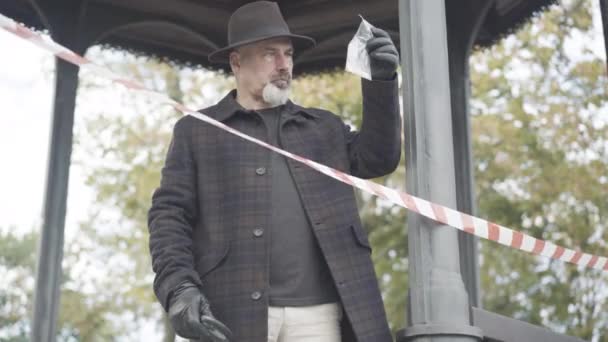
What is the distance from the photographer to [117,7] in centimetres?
646

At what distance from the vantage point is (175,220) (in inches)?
153

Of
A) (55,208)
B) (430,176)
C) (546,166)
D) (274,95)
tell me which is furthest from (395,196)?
(546,166)

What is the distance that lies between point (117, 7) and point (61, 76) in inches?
23.8

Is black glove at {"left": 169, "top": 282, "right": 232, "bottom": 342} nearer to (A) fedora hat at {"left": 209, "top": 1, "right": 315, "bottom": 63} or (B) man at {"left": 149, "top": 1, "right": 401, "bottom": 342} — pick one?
(B) man at {"left": 149, "top": 1, "right": 401, "bottom": 342}

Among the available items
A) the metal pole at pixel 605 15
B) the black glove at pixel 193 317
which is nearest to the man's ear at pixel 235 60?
the black glove at pixel 193 317

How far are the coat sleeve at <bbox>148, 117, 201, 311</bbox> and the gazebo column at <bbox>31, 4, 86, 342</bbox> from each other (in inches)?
82.6

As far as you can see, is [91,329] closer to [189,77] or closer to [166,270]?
[189,77]

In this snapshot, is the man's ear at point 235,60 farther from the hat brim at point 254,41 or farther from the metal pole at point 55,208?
the metal pole at point 55,208

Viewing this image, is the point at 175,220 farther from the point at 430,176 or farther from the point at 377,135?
the point at 430,176

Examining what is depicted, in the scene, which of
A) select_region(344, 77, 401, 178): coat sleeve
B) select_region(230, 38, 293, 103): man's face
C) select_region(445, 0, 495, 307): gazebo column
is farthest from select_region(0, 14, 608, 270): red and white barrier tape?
select_region(445, 0, 495, 307): gazebo column

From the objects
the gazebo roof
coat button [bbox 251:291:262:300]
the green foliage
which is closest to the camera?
coat button [bbox 251:291:262:300]

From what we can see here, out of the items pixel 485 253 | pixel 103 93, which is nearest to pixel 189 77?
pixel 103 93

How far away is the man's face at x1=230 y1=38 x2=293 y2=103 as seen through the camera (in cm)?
420

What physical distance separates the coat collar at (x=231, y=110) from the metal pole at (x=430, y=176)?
568mm
